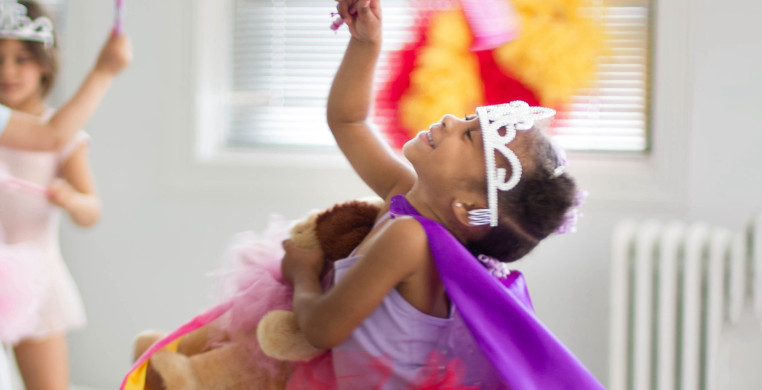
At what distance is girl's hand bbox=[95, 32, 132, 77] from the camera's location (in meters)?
1.47

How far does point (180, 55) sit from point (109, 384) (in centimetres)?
106

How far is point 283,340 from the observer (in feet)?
3.43

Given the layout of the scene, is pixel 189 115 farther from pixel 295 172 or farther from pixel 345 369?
pixel 345 369

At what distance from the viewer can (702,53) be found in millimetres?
1794

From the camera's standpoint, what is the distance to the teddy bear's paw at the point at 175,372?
3.46ft

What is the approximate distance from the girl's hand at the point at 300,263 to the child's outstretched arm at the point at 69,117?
1.93ft

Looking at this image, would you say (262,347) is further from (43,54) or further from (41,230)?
(43,54)

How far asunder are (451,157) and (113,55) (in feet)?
2.52

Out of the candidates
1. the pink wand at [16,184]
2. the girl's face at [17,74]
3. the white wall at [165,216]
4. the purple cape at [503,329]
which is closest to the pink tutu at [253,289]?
the purple cape at [503,329]

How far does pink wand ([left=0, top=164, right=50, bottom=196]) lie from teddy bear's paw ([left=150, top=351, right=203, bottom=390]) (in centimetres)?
75

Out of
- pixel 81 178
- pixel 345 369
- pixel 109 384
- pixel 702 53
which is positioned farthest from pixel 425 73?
pixel 109 384

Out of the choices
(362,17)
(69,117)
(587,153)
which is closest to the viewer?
(362,17)

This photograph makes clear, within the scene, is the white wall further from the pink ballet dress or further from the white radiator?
the pink ballet dress

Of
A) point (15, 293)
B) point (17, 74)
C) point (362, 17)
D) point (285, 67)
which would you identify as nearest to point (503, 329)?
point (362, 17)
